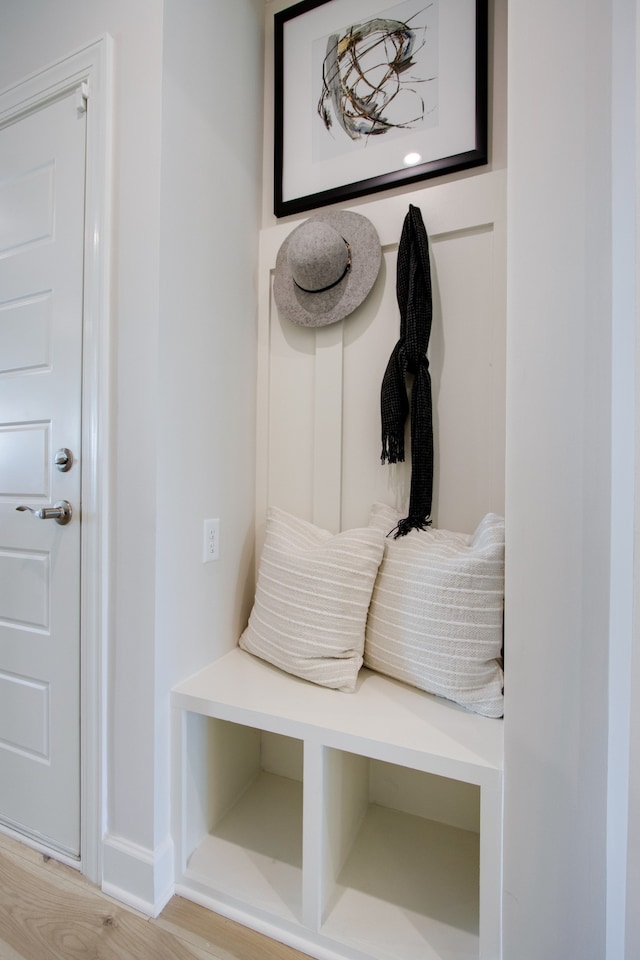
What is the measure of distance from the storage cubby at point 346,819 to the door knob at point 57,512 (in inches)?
21.8

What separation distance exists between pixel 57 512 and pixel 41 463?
0.59 ft

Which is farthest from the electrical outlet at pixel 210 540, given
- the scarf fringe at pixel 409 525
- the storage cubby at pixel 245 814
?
the scarf fringe at pixel 409 525

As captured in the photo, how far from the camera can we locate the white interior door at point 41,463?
3.80 feet

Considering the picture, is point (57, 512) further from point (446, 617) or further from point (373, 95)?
point (373, 95)

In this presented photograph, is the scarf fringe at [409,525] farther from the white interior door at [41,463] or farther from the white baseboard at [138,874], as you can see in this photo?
the white baseboard at [138,874]

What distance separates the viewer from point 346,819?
113 cm

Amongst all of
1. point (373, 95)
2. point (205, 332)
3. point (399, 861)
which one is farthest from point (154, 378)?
point (399, 861)

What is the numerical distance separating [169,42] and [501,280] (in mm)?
1048

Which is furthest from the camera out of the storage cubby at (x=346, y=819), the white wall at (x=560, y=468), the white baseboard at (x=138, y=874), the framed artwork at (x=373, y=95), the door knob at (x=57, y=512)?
the framed artwork at (x=373, y=95)

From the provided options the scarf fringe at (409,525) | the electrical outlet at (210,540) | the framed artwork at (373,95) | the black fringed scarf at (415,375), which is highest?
the framed artwork at (373,95)

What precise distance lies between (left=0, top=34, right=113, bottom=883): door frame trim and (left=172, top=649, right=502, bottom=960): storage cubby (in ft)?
0.74

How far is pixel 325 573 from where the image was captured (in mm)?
1167

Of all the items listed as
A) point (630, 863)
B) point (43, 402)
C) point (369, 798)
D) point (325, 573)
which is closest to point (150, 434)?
point (43, 402)

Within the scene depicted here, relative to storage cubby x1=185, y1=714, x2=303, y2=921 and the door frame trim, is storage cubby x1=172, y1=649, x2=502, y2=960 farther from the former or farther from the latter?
the door frame trim
